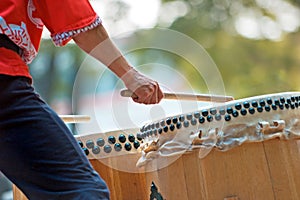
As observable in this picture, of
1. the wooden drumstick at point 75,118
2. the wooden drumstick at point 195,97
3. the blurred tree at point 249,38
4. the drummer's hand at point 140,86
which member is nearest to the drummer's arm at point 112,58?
the drummer's hand at point 140,86

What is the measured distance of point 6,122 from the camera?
71cm

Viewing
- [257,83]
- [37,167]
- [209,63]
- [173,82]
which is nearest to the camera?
Answer: [37,167]

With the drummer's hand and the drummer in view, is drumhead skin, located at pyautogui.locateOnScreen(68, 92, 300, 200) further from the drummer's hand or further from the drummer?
the drummer

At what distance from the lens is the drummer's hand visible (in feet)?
2.74

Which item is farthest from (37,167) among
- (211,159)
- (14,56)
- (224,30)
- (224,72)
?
(224,30)

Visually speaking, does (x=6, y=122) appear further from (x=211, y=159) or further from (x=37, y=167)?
(x=211, y=159)

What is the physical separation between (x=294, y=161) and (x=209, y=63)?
0.47m

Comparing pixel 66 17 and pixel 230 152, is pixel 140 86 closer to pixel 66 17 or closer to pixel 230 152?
pixel 66 17

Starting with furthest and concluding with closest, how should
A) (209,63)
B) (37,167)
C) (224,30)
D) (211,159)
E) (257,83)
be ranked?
(224,30) < (257,83) < (209,63) < (211,159) < (37,167)

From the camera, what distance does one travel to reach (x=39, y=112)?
0.71 m

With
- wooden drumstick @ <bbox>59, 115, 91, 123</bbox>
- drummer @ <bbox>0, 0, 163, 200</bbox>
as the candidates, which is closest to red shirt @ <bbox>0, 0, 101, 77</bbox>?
drummer @ <bbox>0, 0, 163, 200</bbox>

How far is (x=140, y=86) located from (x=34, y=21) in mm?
228

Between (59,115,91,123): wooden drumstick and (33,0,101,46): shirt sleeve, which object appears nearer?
(33,0,101,46): shirt sleeve

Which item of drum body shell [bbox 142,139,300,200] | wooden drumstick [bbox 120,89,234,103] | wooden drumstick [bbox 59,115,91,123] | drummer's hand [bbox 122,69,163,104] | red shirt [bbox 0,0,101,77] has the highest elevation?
red shirt [bbox 0,0,101,77]
